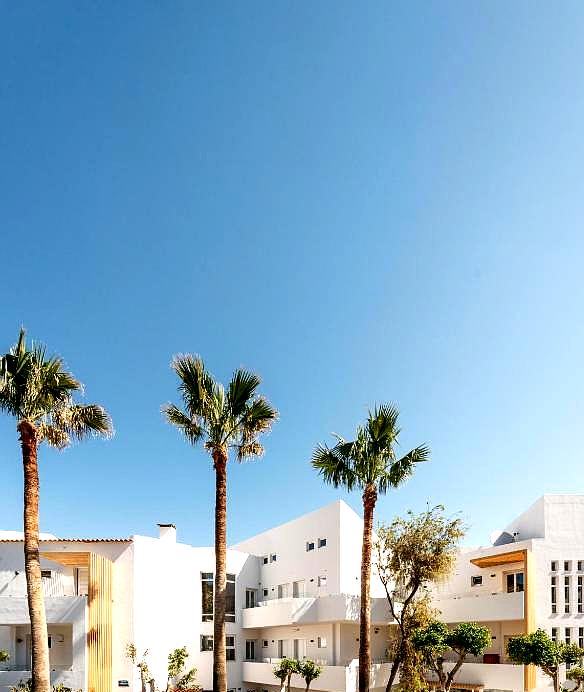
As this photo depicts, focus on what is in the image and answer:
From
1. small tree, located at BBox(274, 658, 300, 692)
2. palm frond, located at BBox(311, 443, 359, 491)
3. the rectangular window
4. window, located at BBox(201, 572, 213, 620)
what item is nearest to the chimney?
window, located at BBox(201, 572, 213, 620)

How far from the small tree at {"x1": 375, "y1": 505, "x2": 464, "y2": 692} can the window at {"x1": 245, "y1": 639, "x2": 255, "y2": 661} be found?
11.4 metres

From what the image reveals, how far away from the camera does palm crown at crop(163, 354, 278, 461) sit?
2522 cm

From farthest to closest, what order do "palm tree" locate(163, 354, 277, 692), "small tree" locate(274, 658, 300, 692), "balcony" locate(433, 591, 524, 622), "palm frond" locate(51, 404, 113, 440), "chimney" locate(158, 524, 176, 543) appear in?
"chimney" locate(158, 524, 176, 543) → "small tree" locate(274, 658, 300, 692) → "balcony" locate(433, 591, 524, 622) → "palm tree" locate(163, 354, 277, 692) → "palm frond" locate(51, 404, 113, 440)

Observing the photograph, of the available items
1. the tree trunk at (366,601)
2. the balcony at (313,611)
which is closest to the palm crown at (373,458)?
the tree trunk at (366,601)

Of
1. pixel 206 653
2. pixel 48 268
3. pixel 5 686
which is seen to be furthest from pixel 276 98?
pixel 206 653

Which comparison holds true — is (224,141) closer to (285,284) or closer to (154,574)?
(285,284)

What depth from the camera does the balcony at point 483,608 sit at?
101ft

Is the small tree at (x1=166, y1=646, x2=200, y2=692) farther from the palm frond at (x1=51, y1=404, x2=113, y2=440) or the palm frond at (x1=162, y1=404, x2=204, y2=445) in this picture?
the palm frond at (x1=51, y1=404, x2=113, y2=440)

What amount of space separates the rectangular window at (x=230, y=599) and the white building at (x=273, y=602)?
0.33ft

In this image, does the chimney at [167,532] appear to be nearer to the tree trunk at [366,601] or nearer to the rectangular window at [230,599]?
the rectangular window at [230,599]

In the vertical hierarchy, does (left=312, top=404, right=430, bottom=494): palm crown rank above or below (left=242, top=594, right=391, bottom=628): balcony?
above

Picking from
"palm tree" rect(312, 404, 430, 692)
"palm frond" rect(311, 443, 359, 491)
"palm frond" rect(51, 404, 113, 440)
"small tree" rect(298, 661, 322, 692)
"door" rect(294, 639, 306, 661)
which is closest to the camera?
"palm frond" rect(51, 404, 113, 440)

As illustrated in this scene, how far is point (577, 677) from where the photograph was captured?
91.9 ft

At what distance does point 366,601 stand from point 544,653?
7678 mm
